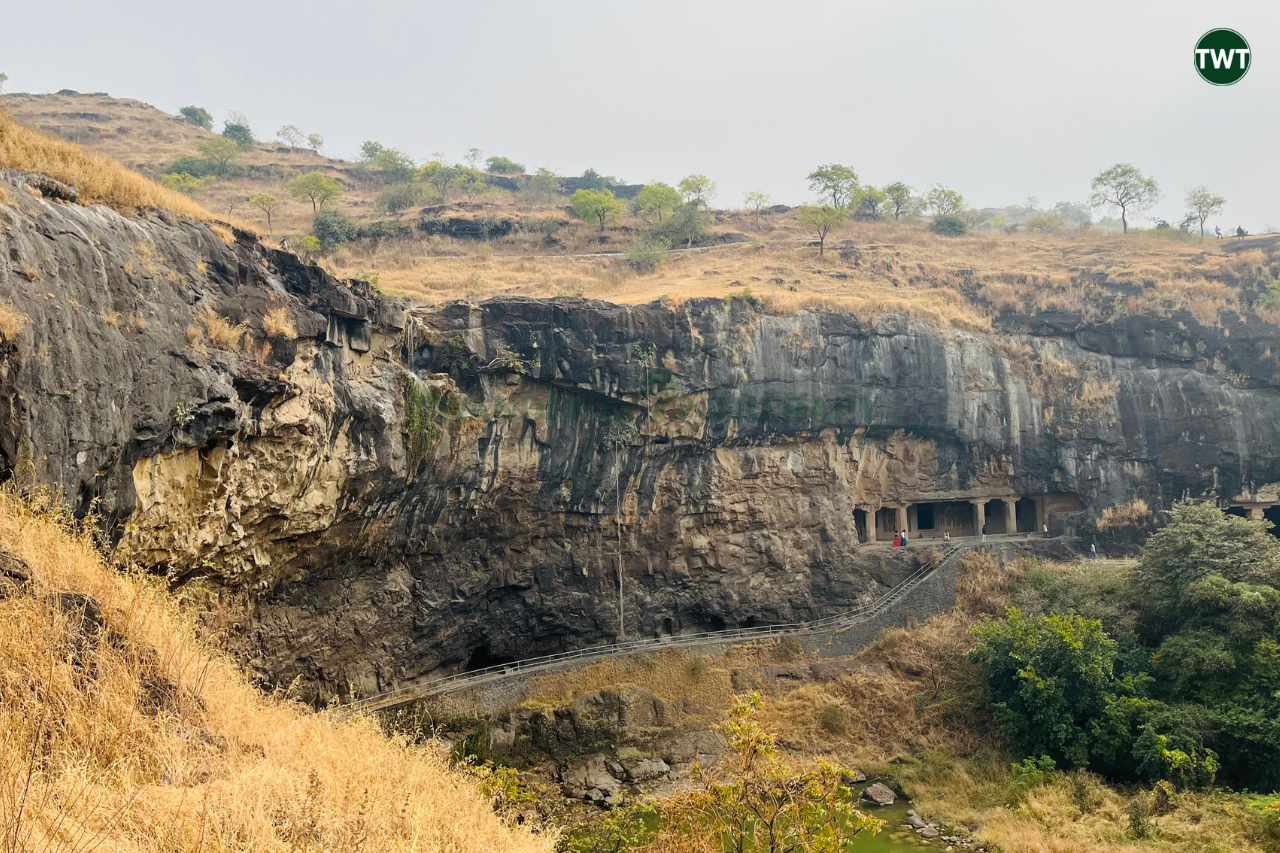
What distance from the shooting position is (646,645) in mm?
24172

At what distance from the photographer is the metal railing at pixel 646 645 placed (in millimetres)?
20391

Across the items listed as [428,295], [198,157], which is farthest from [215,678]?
[198,157]

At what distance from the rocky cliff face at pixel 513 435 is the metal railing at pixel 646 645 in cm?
67

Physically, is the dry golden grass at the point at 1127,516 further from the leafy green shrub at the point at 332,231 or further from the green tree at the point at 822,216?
the leafy green shrub at the point at 332,231

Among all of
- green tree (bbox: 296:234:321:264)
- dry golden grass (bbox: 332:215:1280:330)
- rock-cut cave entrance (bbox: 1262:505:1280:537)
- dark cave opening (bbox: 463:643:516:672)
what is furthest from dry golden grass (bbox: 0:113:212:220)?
rock-cut cave entrance (bbox: 1262:505:1280:537)

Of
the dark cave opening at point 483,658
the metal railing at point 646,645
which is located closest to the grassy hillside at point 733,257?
the metal railing at point 646,645

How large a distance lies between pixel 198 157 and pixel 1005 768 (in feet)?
197

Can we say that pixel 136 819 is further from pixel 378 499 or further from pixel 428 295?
pixel 428 295

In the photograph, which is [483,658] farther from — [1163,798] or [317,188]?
[317,188]

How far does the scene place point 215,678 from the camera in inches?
321

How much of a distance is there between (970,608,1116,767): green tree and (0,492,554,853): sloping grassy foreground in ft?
51.0

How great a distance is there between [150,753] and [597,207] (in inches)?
1685

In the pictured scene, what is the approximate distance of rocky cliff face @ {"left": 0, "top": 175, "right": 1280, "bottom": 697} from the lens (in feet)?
38.8

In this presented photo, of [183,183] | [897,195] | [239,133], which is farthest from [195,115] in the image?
[897,195]
